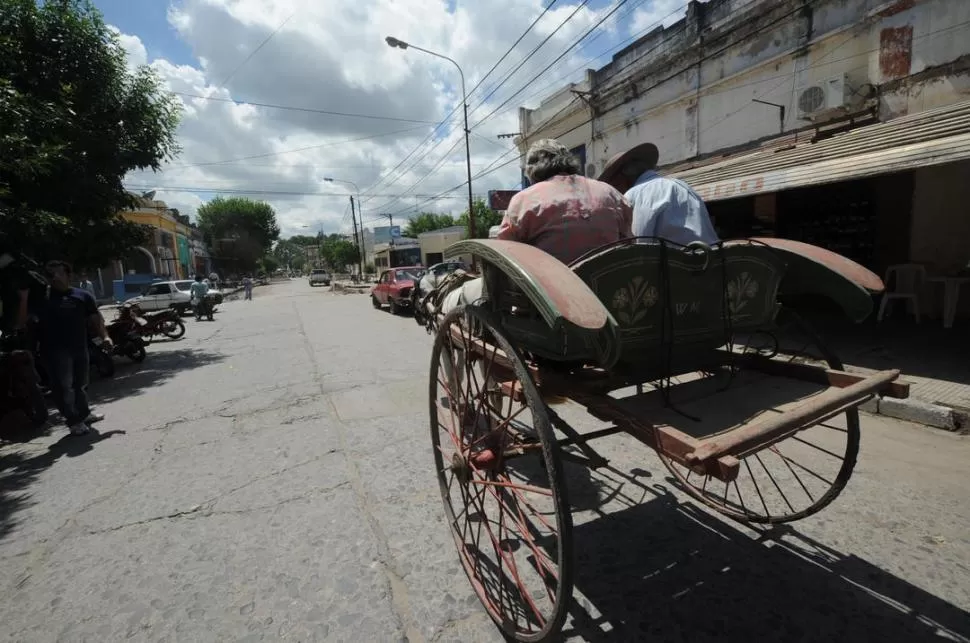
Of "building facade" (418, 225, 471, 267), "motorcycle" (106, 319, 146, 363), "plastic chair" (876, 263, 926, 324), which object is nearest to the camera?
"plastic chair" (876, 263, 926, 324)

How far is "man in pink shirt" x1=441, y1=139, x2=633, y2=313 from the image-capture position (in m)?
2.34

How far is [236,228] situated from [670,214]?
66.0 meters

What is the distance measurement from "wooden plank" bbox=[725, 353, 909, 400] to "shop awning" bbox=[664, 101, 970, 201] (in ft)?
14.0

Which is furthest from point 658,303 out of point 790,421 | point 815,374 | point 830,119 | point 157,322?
point 157,322

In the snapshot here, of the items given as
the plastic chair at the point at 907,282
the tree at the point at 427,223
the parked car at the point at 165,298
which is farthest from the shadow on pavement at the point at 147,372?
the tree at the point at 427,223

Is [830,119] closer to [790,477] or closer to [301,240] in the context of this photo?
[790,477]

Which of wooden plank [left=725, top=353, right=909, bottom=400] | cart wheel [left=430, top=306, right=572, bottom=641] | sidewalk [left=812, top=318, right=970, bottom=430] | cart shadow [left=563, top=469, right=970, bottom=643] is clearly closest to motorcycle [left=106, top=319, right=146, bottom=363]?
cart wheel [left=430, top=306, right=572, bottom=641]

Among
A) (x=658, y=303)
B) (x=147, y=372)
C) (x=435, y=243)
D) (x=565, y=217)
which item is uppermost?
(x=435, y=243)

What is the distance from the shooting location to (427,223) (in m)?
56.5

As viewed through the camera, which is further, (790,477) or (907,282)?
(907,282)

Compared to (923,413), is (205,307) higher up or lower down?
higher up

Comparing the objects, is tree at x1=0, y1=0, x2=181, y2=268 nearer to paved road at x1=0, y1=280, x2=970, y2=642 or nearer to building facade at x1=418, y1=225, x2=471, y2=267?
paved road at x1=0, y1=280, x2=970, y2=642

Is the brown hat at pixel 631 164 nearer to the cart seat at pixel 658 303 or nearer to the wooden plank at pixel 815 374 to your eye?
the cart seat at pixel 658 303

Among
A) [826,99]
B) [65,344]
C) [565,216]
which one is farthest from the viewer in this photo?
[826,99]
